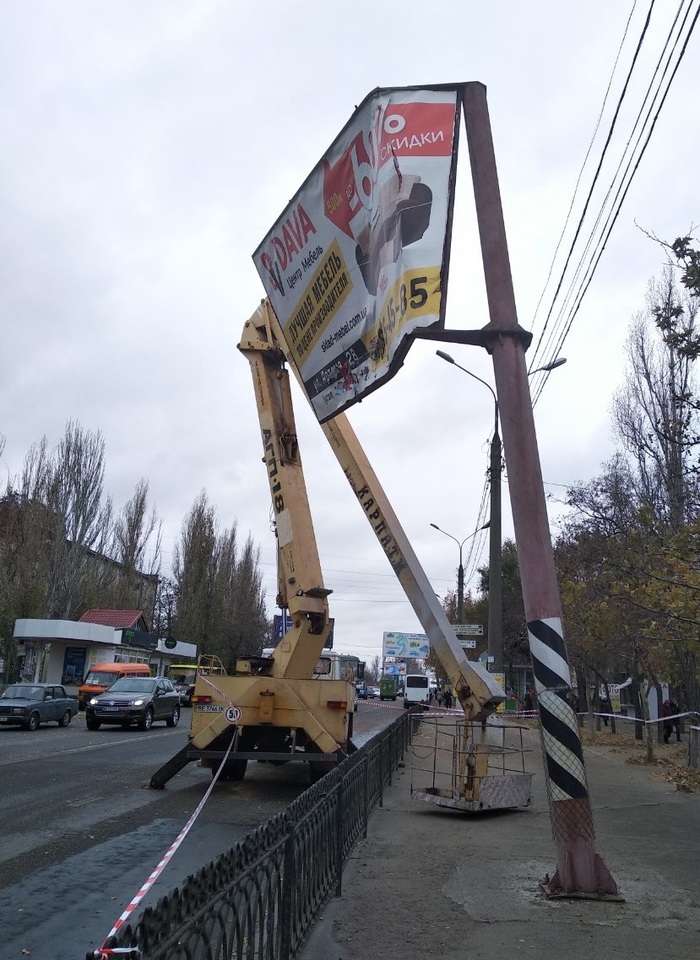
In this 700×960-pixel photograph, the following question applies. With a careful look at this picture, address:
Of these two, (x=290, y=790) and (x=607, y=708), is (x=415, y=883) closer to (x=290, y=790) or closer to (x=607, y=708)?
(x=290, y=790)

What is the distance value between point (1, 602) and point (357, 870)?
36397mm

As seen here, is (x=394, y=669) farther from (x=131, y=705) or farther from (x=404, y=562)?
(x=404, y=562)

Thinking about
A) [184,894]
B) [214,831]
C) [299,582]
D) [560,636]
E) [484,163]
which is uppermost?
[484,163]

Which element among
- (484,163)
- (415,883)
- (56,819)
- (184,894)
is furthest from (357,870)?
(484,163)

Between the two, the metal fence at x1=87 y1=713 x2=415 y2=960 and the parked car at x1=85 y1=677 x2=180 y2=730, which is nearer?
the metal fence at x1=87 y1=713 x2=415 y2=960

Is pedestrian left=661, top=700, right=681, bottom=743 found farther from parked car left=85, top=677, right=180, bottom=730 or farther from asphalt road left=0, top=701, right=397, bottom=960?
asphalt road left=0, top=701, right=397, bottom=960

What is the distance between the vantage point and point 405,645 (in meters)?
91.4

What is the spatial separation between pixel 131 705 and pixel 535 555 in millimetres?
21201

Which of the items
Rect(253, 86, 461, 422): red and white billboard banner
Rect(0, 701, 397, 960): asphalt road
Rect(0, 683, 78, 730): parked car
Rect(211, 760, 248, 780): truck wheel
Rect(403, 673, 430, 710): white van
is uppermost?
Rect(253, 86, 461, 422): red and white billboard banner

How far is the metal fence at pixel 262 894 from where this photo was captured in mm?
2742

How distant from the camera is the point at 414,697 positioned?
66.0m

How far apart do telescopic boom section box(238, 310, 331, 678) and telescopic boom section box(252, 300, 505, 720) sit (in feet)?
1.01

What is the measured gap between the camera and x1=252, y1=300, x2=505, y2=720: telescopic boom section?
38.2 ft

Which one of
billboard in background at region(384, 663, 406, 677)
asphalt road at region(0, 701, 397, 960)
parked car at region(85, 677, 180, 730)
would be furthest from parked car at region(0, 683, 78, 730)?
billboard in background at region(384, 663, 406, 677)
